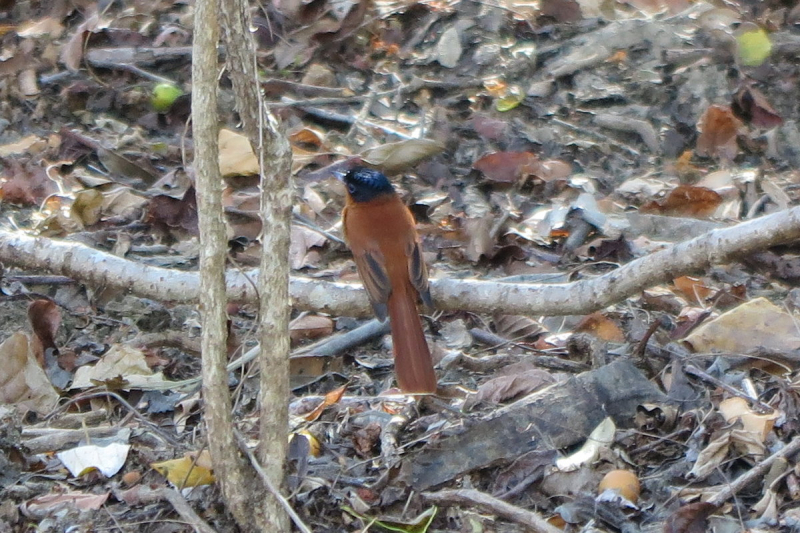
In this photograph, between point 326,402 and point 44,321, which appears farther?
point 44,321

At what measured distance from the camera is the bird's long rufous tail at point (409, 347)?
408cm

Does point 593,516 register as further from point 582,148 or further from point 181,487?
point 582,148

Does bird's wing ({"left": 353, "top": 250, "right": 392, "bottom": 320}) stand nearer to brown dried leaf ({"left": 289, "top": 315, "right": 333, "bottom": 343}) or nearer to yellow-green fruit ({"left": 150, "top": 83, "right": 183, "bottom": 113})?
brown dried leaf ({"left": 289, "top": 315, "right": 333, "bottom": 343})

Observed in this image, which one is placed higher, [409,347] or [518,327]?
[409,347]

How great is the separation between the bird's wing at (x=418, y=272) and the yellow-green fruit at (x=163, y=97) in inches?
114

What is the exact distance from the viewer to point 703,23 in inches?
305

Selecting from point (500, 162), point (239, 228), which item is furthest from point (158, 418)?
point (500, 162)

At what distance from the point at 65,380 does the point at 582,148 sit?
379 centimetres

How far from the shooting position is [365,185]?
5.54m

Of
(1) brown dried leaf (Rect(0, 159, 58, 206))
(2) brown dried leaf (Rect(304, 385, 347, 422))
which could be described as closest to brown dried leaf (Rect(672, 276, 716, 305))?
(2) brown dried leaf (Rect(304, 385, 347, 422))

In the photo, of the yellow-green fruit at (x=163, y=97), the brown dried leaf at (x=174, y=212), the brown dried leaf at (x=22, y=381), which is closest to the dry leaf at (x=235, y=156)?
the brown dried leaf at (x=174, y=212)

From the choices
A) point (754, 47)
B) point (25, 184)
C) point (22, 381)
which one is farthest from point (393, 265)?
point (754, 47)

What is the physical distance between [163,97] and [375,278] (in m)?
3.15

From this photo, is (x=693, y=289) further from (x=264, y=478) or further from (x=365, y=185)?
(x=264, y=478)
